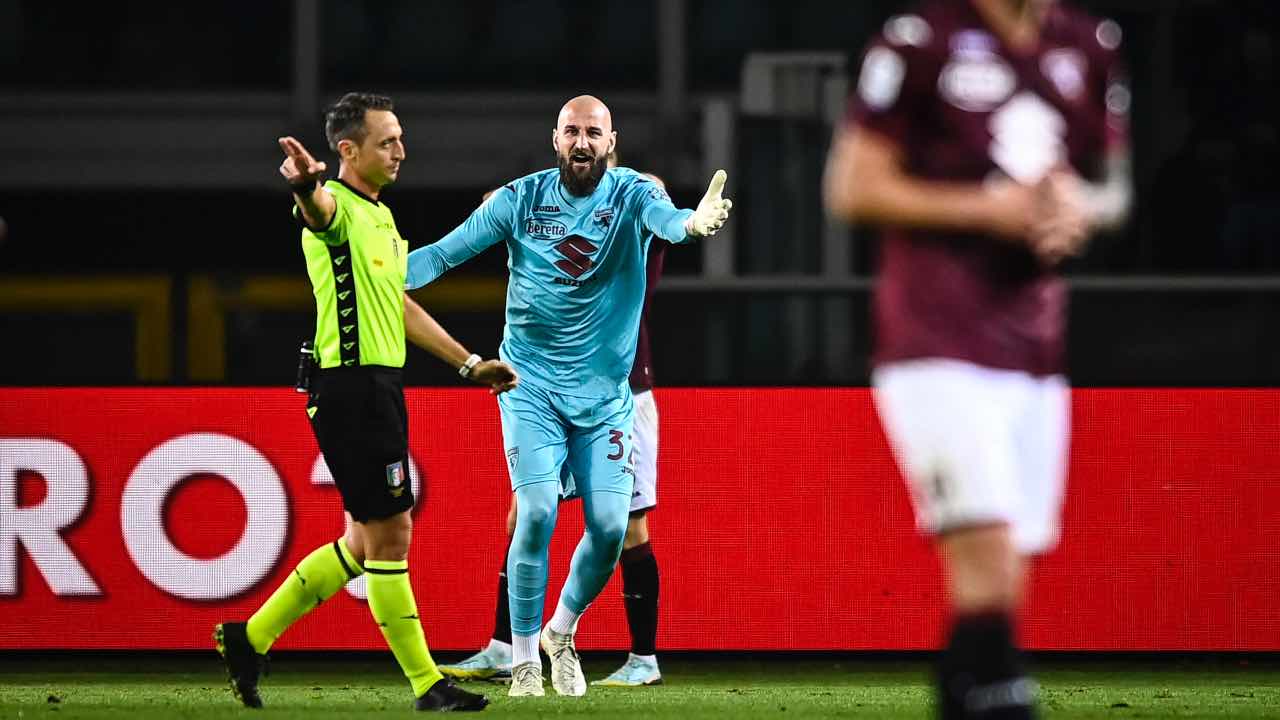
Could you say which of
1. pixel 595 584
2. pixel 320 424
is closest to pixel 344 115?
pixel 320 424

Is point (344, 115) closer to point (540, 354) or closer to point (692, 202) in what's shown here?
point (540, 354)

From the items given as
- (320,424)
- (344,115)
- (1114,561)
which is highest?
(344,115)

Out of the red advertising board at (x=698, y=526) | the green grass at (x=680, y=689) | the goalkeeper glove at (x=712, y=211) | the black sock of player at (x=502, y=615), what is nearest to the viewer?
the goalkeeper glove at (x=712, y=211)

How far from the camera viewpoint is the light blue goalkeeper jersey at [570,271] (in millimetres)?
5992

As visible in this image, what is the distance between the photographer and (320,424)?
5.28 metres

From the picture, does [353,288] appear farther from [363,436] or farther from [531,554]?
[531,554]

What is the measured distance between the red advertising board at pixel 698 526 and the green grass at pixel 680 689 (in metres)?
0.13

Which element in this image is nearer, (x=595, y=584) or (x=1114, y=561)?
(x=595, y=584)

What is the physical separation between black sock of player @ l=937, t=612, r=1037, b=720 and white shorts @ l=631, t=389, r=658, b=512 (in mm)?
3655

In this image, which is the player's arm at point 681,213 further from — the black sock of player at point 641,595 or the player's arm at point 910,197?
the player's arm at point 910,197

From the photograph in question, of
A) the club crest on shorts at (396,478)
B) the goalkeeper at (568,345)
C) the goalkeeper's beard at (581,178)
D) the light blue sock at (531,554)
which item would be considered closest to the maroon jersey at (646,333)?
the goalkeeper at (568,345)

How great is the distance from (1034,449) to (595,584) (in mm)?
2999

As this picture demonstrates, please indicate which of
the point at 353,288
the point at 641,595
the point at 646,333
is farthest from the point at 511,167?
the point at 353,288

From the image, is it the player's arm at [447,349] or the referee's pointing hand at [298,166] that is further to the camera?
the player's arm at [447,349]
